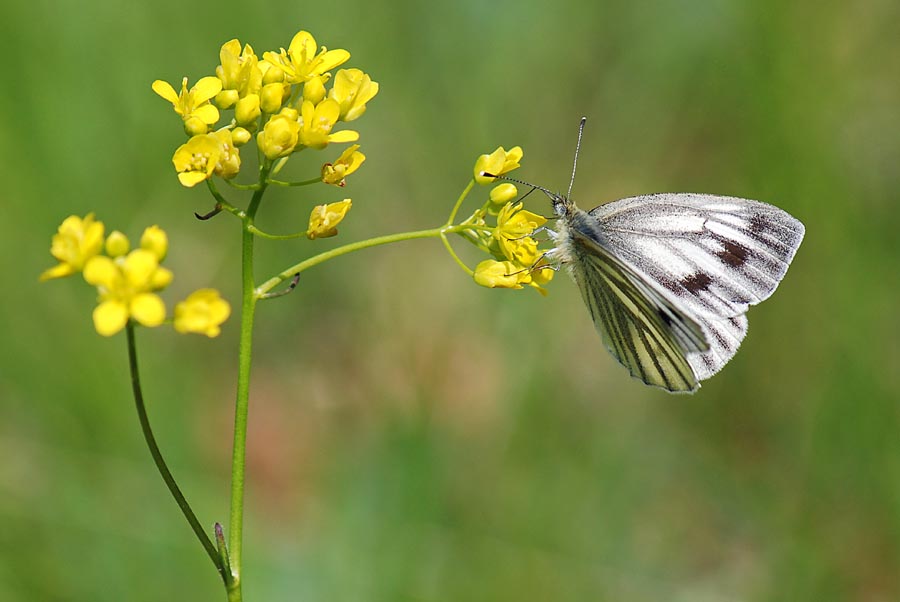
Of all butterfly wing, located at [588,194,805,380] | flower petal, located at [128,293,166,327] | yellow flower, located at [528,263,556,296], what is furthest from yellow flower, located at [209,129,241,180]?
butterfly wing, located at [588,194,805,380]

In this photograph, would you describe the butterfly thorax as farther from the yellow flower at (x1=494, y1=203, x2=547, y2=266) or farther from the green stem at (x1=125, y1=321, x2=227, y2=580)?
the green stem at (x1=125, y1=321, x2=227, y2=580)

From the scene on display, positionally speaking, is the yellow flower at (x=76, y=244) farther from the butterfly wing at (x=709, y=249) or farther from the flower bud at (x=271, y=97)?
the butterfly wing at (x=709, y=249)

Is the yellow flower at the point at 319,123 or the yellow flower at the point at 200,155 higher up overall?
the yellow flower at the point at 319,123

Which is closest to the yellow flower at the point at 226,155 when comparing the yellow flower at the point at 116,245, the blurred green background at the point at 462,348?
the yellow flower at the point at 116,245

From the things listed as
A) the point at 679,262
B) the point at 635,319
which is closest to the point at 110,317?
the point at 635,319

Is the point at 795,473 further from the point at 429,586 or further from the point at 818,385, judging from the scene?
the point at 429,586

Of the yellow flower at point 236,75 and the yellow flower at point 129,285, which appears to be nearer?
the yellow flower at point 129,285

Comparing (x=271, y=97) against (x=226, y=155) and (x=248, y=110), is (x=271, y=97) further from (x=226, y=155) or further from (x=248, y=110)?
(x=226, y=155)

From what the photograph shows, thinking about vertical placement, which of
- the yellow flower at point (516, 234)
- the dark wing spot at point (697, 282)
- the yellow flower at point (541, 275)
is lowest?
the yellow flower at point (541, 275)
